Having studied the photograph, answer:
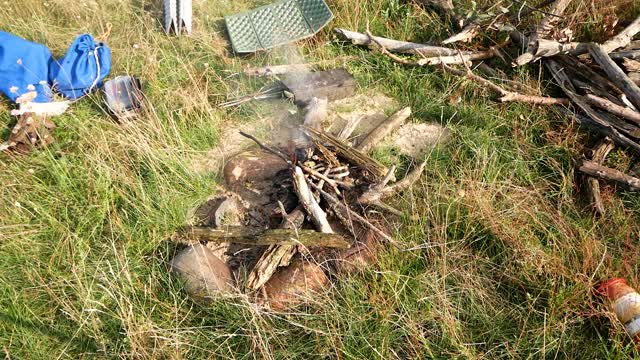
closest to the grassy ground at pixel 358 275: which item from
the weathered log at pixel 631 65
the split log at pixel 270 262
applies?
the split log at pixel 270 262

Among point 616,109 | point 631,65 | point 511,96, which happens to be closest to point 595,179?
point 616,109

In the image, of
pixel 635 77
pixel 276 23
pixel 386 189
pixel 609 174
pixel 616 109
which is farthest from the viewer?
pixel 276 23

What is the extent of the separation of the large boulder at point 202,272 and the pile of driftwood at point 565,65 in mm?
2883

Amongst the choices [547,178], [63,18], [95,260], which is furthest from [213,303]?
[63,18]

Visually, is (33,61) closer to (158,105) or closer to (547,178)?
(158,105)

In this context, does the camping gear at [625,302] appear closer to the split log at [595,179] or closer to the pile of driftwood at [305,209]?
the split log at [595,179]

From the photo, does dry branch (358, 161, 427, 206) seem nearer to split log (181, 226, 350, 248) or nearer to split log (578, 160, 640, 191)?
split log (181, 226, 350, 248)

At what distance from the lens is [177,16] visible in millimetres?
5523

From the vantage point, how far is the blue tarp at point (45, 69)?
4703mm

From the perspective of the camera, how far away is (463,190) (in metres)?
3.67

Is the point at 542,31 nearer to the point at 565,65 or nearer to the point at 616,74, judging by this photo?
the point at 565,65

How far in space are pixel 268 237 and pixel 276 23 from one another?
326 cm

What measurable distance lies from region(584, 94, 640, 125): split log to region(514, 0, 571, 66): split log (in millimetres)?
710

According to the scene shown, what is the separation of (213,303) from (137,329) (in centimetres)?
48
